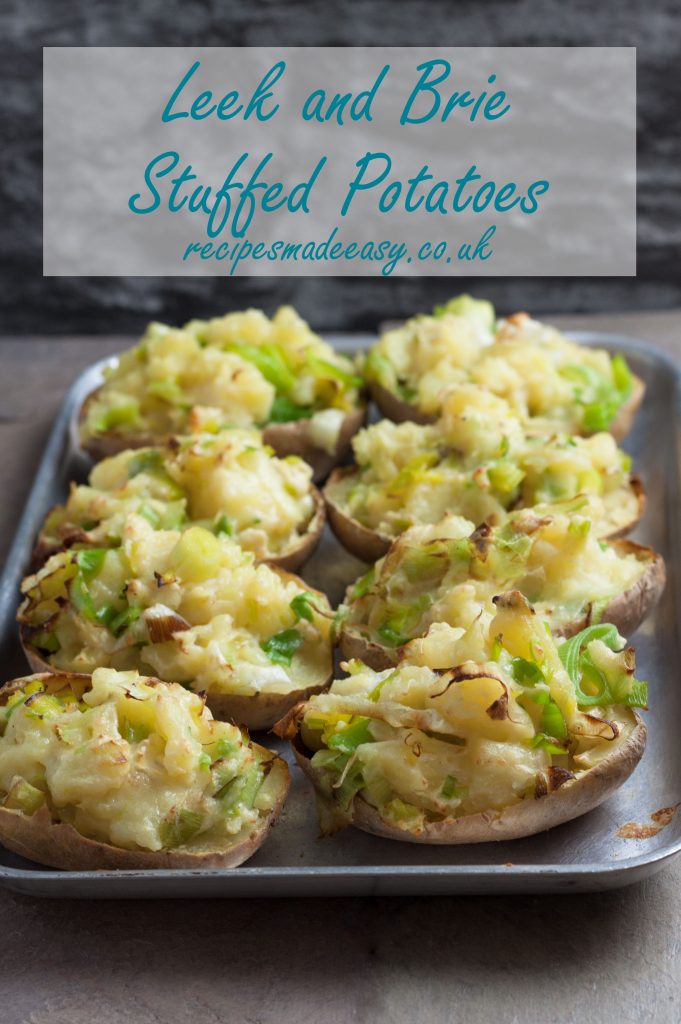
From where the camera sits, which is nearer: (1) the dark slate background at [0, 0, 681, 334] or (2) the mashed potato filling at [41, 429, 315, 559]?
(2) the mashed potato filling at [41, 429, 315, 559]

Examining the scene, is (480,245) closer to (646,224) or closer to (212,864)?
(646,224)

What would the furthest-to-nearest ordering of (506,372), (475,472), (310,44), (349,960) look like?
(310,44) < (506,372) < (475,472) < (349,960)

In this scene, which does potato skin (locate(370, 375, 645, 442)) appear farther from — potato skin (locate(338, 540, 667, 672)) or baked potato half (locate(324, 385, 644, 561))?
potato skin (locate(338, 540, 667, 672))

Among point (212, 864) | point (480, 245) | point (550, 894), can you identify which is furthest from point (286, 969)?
point (480, 245)

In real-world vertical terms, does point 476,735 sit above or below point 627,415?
below

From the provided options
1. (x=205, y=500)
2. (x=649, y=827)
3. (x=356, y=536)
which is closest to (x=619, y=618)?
(x=649, y=827)

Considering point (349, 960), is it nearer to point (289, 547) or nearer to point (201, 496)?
point (289, 547)

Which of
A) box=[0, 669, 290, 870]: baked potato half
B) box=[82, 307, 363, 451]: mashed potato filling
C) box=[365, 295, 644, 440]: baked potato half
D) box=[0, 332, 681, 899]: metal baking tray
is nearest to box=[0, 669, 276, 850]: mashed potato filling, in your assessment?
box=[0, 669, 290, 870]: baked potato half
